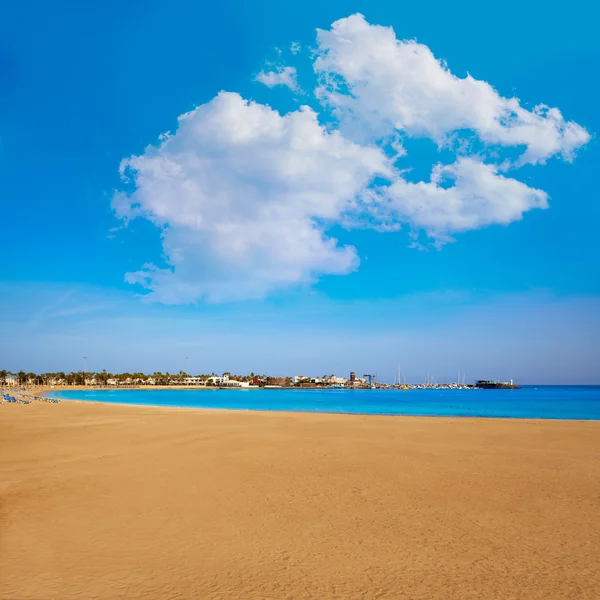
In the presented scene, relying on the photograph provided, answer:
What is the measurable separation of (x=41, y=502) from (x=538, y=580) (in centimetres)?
1290

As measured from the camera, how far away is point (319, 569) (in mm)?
8461

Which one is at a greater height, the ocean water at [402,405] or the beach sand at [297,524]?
the beach sand at [297,524]

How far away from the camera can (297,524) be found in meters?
11.1

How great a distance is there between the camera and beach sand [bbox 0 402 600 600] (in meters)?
7.85

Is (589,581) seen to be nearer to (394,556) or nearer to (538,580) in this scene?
(538,580)

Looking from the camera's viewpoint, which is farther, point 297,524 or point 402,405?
point 402,405

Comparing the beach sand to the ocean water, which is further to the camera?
the ocean water

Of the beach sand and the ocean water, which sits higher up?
the beach sand

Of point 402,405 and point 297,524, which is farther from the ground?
point 297,524

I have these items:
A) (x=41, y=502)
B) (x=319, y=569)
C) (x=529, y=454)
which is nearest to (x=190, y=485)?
(x=41, y=502)

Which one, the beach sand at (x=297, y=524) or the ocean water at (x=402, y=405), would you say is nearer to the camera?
the beach sand at (x=297, y=524)

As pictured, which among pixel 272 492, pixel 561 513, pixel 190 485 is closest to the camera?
pixel 561 513

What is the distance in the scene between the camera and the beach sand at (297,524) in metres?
7.85

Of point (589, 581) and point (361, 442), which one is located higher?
point (589, 581)
